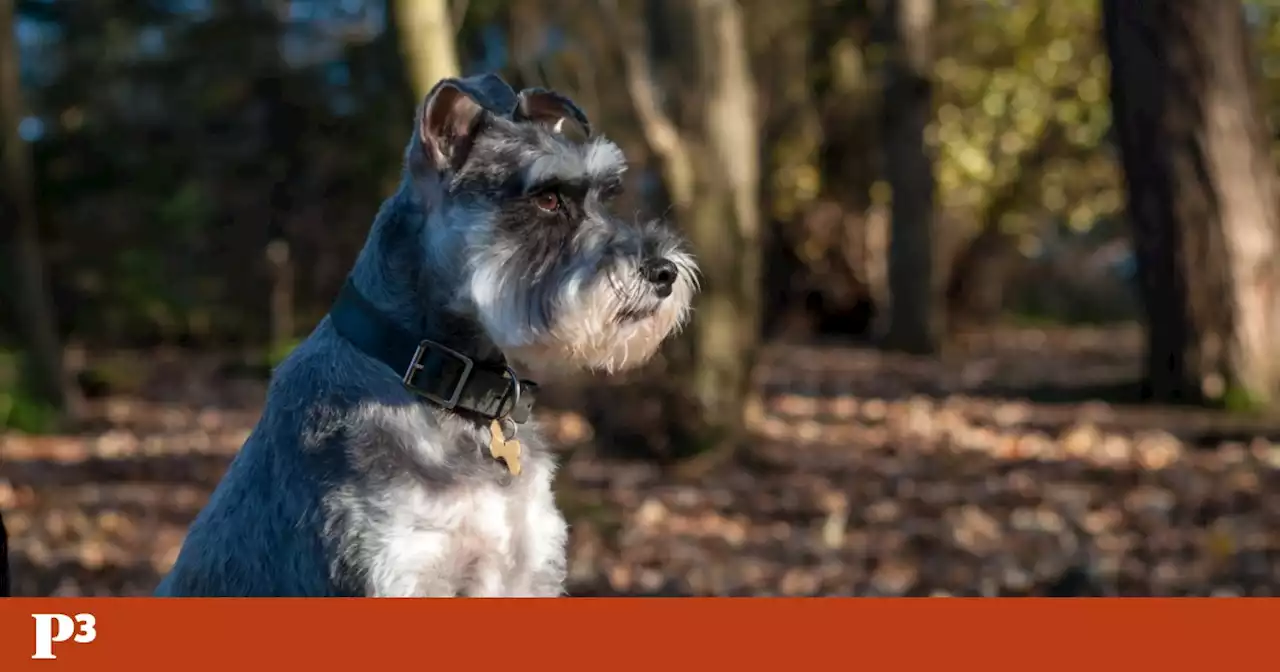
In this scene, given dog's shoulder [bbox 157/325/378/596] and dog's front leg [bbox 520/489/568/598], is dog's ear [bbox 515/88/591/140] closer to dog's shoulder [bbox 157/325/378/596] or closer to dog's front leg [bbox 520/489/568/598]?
dog's shoulder [bbox 157/325/378/596]

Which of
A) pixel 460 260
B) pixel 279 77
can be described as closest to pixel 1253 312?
pixel 460 260

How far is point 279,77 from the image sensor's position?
79.8 feet

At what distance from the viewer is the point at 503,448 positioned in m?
4.06

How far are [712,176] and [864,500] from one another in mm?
2669

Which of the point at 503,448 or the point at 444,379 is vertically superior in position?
the point at 444,379

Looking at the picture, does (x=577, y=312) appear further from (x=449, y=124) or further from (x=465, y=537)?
(x=465, y=537)

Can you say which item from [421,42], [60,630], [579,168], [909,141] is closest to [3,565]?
[60,630]

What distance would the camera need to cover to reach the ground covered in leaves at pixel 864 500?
7.75m

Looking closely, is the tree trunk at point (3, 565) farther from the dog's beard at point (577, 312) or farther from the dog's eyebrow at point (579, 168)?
the dog's eyebrow at point (579, 168)

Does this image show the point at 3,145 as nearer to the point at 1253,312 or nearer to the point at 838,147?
the point at 1253,312

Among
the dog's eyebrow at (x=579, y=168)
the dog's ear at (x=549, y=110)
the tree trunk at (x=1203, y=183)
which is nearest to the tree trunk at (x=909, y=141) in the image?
the tree trunk at (x=1203, y=183)

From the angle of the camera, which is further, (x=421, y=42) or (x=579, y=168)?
(x=421, y=42)

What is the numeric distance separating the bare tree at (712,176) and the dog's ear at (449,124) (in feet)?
20.0

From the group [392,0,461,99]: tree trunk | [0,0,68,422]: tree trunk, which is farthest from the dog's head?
[0,0,68,422]: tree trunk
